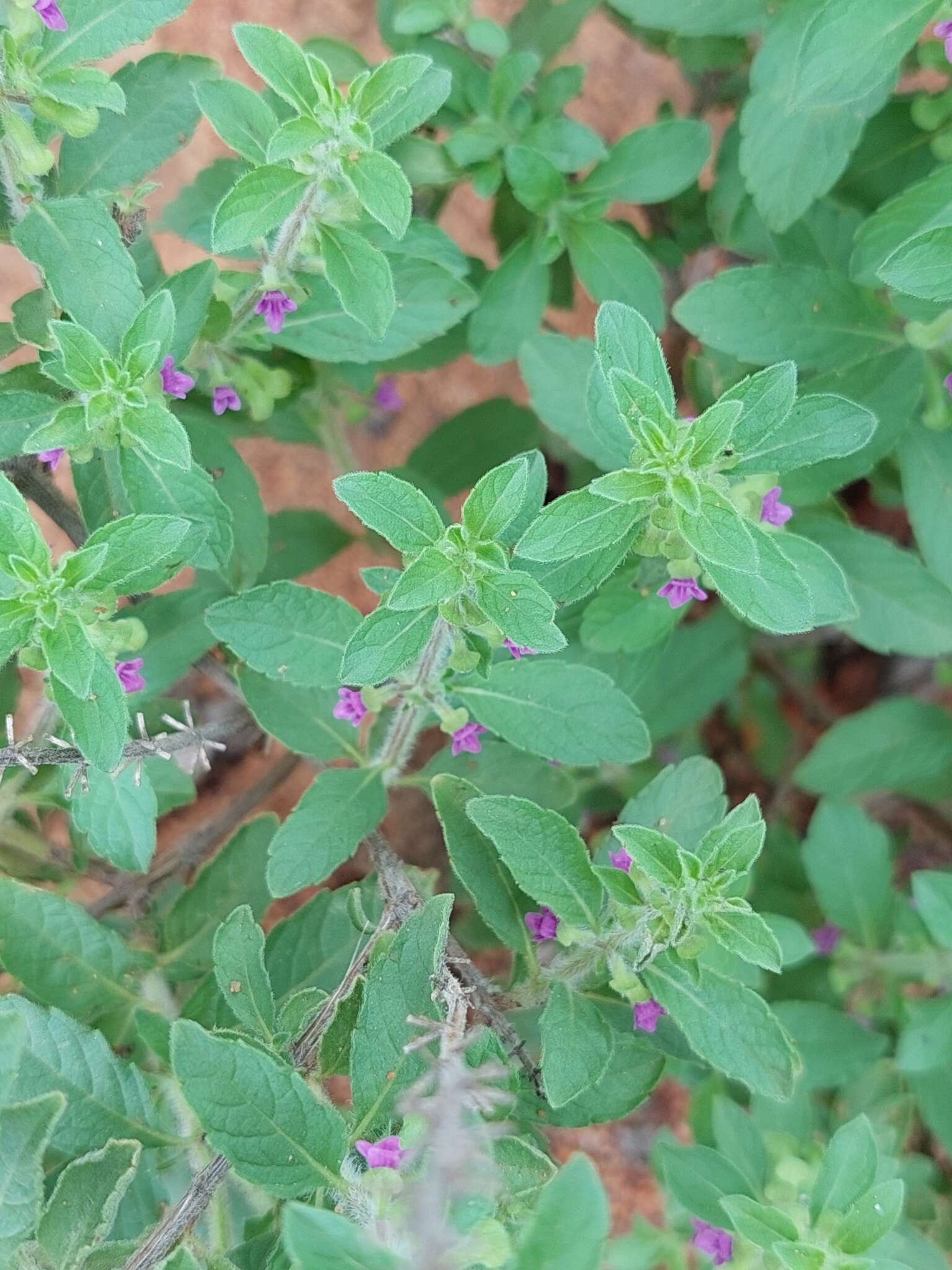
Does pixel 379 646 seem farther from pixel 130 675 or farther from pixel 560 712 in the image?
pixel 130 675

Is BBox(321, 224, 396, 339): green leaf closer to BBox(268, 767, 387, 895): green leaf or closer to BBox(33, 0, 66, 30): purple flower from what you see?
BBox(33, 0, 66, 30): purple flower

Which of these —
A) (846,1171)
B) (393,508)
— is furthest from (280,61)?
(846,1171)

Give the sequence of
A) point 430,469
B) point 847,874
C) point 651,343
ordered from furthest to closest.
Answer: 1. point 430,469
2. point 847,874
3. point 651,343

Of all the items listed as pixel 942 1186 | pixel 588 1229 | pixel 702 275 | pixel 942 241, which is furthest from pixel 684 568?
pixel 942 1186

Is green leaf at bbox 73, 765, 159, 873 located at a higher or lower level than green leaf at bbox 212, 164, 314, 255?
lower

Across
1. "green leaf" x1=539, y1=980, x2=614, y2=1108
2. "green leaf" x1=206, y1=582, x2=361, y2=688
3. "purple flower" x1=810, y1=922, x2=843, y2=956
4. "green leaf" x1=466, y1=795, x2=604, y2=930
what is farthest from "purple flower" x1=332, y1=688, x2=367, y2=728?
"purple flower" x1=810, y1=922, x2=843, y2=956

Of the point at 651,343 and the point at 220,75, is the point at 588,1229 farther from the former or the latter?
the point at 220,75
